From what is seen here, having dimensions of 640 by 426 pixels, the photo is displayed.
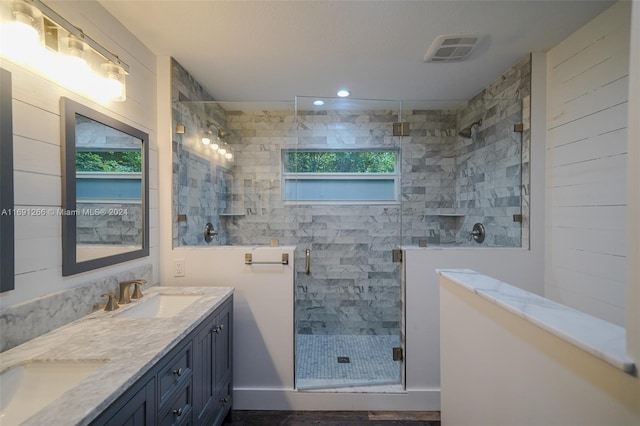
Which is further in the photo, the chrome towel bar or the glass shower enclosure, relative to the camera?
the glass shower enclosure

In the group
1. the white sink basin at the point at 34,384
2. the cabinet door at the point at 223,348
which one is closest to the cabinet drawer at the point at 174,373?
the white sink basin at the point at 34,384

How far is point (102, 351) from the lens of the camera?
1.00 m

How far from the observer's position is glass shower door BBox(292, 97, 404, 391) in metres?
2.36

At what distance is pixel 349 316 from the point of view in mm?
2943

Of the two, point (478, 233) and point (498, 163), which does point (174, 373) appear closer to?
point (478, 233)

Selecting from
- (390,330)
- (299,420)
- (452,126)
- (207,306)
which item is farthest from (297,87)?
(299,420)

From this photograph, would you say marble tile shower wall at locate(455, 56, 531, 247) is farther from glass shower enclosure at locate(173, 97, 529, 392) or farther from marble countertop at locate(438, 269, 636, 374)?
marble countertop at locate(438, 269, 636, 374)

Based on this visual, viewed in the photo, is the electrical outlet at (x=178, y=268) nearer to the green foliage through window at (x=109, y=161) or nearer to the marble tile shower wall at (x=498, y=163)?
the green foliage through window at (x=109, y=161)

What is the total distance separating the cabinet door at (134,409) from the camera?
2.59ft

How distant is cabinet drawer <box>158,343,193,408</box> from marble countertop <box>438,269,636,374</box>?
1.30 meters

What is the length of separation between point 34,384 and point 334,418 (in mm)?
1755

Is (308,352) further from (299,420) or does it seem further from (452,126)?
(452,126)

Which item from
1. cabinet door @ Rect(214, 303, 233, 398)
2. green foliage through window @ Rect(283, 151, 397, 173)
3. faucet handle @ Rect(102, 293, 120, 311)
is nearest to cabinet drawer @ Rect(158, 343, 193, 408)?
cabinet door @ Rect(214, 303, 233, 398)

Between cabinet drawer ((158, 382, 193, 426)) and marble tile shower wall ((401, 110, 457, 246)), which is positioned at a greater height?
marble tile shower wall ((401, 110, 457, 246))
